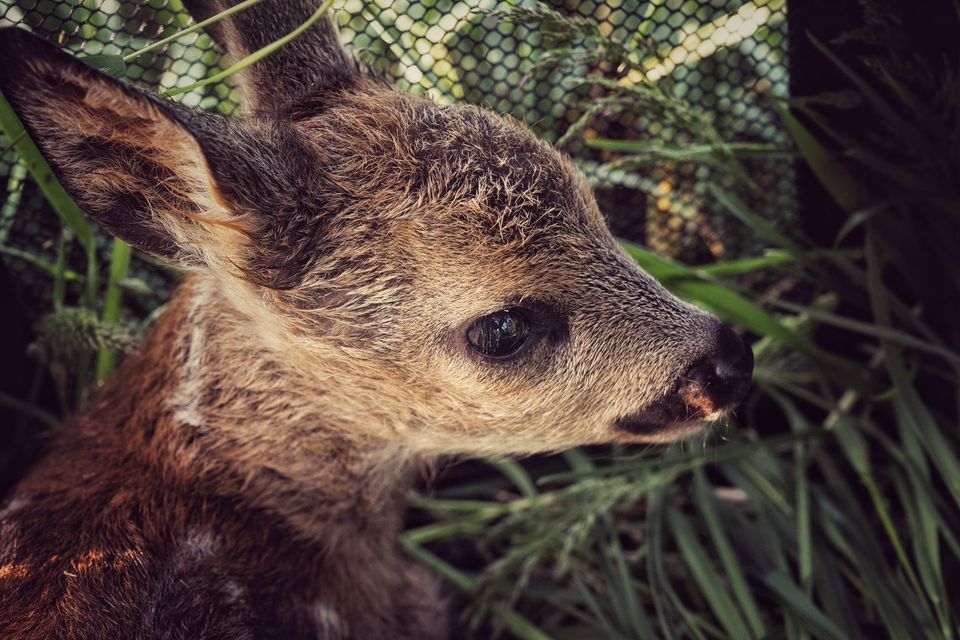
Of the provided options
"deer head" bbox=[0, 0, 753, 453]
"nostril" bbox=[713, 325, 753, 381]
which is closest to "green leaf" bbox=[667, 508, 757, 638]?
"deer head" bbox=[0, 0, 753, 453]

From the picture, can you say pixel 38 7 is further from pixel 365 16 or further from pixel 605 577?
pixel 605 577

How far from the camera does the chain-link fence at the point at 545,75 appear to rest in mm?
2176

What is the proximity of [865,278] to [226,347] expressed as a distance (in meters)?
1.88

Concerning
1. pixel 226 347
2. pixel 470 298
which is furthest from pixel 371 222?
pixel 226 347

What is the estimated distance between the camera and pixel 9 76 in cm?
141

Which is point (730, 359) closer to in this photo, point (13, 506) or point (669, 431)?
point (669, 431)

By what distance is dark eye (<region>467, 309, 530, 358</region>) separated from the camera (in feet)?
5.91

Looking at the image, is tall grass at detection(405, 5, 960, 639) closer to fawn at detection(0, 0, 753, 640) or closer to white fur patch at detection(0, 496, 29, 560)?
fawn at detection(0, 0, 753, 640)

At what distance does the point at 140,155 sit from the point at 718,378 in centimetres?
133

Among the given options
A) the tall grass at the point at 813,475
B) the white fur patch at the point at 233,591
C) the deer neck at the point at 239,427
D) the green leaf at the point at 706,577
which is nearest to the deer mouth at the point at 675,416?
the tall grass at the point at 813,475

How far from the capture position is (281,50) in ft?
6.63

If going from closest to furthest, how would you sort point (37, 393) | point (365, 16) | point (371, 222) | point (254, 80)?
point (371, 222) → point (254, 80) → point (365, 16) → point (37, 393)

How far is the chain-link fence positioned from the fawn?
307mm

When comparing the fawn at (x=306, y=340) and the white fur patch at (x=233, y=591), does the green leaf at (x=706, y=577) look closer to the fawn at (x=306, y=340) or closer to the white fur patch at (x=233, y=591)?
the fawn at (x=306, y=340)
